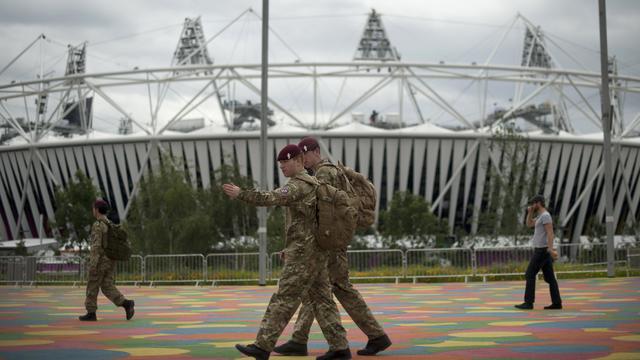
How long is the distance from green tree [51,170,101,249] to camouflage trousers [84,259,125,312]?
40.5 m

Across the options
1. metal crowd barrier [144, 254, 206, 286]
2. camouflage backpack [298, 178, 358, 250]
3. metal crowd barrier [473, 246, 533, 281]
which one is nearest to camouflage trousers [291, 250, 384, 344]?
camouflage backpack [298, 178, 358, 250]

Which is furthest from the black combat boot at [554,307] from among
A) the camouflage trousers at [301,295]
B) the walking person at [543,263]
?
the camouflage trousers at [301,295]

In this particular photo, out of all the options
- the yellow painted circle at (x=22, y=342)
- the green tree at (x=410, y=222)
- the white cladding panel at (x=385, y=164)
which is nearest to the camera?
the yellow painted circle at (x=22, y=342)

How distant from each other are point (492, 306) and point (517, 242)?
27.6 m

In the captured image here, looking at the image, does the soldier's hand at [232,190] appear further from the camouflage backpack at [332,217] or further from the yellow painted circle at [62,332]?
the yellow painted circle at [62,332]

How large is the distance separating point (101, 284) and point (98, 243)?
0.49 metres

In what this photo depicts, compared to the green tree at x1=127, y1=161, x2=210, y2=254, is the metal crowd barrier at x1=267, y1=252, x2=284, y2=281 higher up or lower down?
lower down

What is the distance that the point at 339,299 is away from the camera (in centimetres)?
701

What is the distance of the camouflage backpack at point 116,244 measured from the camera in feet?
35.0

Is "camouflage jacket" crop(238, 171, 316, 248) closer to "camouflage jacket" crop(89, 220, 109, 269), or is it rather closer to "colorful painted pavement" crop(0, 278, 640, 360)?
"colorful painted pavement" crop(0, 278, 640, 360)

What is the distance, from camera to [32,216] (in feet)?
232

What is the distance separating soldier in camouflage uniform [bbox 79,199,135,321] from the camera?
34.6 ft

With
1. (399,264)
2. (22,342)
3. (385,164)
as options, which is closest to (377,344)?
(22,342)

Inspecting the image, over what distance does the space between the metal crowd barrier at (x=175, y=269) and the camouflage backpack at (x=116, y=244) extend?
41.8 ft
